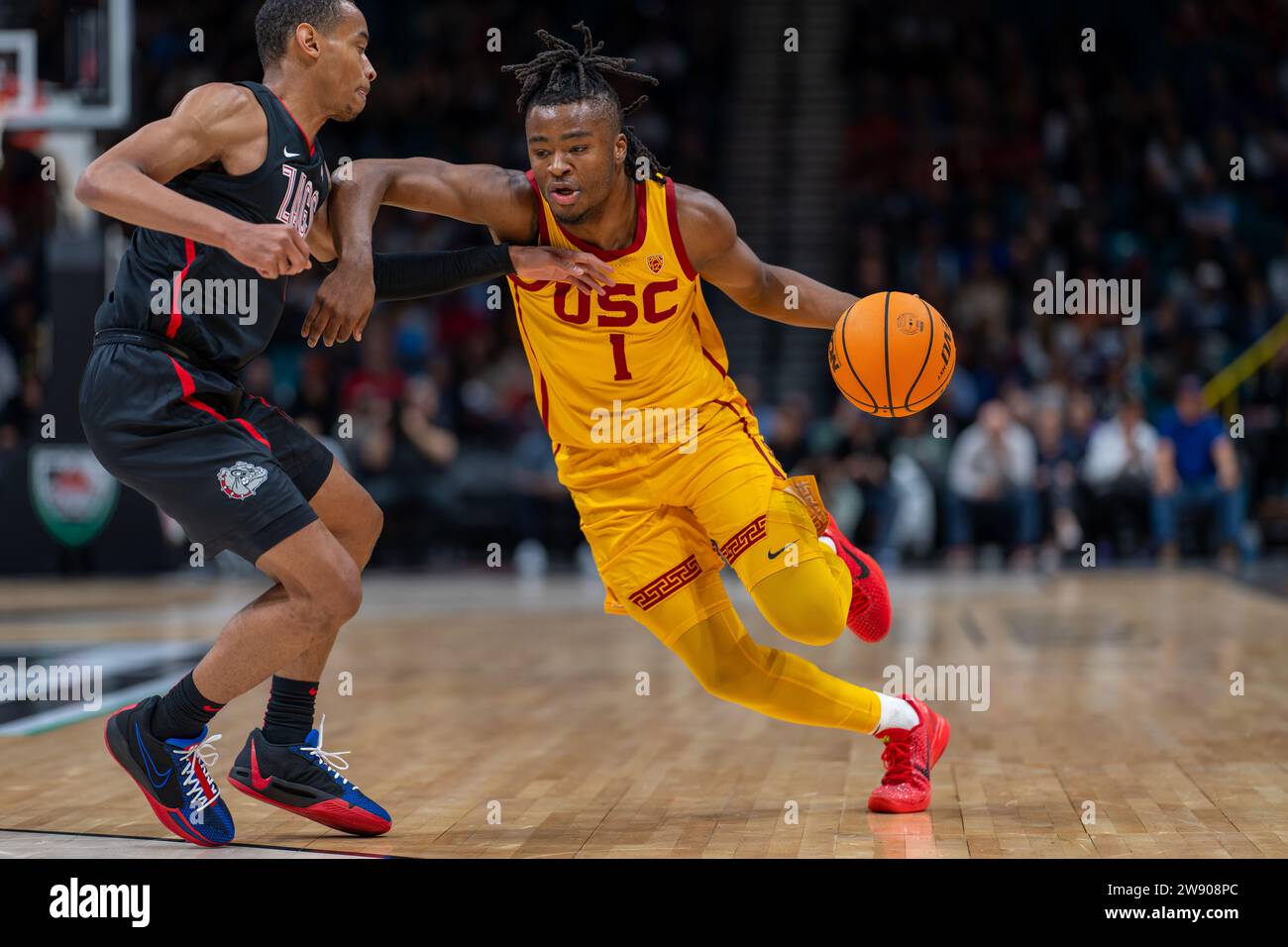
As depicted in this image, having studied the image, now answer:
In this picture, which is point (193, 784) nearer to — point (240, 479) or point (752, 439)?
point (240, 479)

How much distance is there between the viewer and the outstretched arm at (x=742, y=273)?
4.52 meters

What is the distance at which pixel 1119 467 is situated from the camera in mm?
13922

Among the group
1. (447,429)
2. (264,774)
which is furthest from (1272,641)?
(447,429)

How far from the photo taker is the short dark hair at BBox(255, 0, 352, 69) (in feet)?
13.6

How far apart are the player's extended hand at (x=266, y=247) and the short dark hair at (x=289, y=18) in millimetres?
764

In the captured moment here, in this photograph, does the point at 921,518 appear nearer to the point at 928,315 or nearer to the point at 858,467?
the point at 858,467

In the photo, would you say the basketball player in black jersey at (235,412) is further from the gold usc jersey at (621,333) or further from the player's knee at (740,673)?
the player's knee at (740,673)

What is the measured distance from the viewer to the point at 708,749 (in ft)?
18.7

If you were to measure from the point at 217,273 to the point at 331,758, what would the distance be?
204 centimetres

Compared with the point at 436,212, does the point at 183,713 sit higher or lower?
lower

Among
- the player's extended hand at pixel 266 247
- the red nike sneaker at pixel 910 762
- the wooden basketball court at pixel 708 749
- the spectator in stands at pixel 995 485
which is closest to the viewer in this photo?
the player's extended hand at pixel 266 247

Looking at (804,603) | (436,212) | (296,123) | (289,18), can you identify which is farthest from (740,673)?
(289,18)

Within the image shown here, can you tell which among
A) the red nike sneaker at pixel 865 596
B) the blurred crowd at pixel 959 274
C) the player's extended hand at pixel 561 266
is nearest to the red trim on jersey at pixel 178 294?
the player's extended hand at pixel 561 266

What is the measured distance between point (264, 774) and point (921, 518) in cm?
1061
